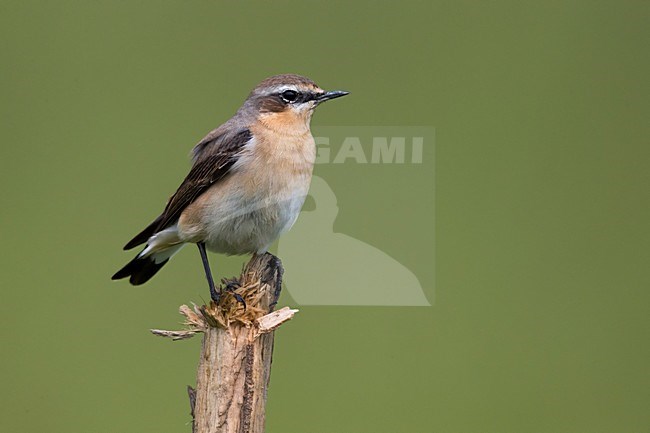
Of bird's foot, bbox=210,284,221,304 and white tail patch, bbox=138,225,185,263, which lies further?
white tail patch, bbox=138,225,185,263

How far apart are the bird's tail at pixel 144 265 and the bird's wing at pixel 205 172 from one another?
0.53 ft

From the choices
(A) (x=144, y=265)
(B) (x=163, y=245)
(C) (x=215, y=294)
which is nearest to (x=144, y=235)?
(B) (x=163, y=245)

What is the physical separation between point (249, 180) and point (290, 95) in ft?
1.52

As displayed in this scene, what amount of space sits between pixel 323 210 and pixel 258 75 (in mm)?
2989

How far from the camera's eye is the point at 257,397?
3311 millimetres

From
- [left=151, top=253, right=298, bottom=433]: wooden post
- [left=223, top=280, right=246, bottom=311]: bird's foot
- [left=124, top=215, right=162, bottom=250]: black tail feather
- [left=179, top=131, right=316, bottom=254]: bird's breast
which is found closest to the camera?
[left=151, top=253, right=298, bottom=433]: wooden post

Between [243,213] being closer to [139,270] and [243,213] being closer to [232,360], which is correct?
[139,270]

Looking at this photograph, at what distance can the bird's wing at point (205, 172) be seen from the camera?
4.12 metres

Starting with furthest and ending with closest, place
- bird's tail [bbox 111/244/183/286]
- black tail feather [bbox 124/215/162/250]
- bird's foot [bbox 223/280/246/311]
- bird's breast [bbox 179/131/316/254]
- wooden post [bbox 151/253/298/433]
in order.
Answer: bird's tail [bbox 111/244/183/286]
black tail feather [bbox 124/215/162/250]
bird's breast [bbox 179/131/316/254]
bird's foot [bbox 223/280/246/311]
wooden post [bbox 151/253/298/433]

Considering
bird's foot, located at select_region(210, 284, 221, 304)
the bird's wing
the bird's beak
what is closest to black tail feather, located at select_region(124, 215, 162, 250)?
the bird's wing

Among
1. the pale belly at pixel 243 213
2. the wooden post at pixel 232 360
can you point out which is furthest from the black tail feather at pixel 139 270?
the wooden post at pixel 232 360

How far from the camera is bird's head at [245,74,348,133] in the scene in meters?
4.25

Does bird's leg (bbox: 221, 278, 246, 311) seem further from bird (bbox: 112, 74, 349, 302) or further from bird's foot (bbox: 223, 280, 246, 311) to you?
bird (bbox: 112, 74, 349, 302)

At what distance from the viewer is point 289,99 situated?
14.0ft
